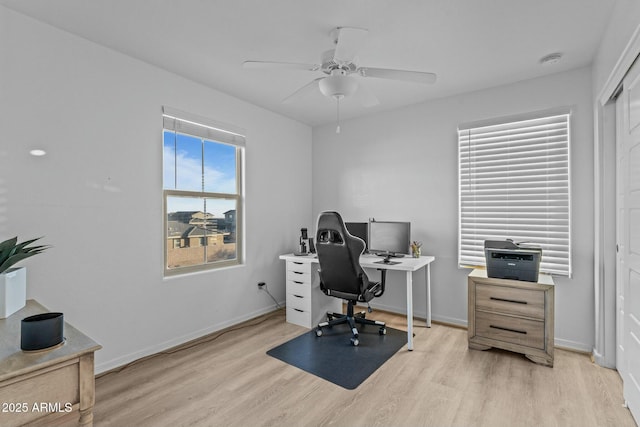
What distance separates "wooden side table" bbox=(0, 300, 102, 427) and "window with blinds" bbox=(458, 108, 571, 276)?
3.29 meters

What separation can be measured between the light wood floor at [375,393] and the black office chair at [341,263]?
0.64m

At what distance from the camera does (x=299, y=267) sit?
3.54 meters

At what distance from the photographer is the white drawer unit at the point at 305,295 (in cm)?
344

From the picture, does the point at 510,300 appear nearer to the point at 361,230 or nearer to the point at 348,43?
the point at 361,230

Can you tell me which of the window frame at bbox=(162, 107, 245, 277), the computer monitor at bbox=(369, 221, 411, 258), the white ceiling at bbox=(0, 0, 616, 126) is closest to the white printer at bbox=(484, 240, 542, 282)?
the computer monitor at bbox=(369, 221, 411, 258)

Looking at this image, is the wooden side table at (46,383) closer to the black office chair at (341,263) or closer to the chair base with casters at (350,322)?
the black office chair at (341,263)

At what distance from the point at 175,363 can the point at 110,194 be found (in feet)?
4.78

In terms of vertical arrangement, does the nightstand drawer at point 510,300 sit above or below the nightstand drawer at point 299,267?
below

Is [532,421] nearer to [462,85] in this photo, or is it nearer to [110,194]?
[462,85]

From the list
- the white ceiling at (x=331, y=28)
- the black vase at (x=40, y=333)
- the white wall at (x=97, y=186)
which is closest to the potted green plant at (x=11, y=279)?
the white wall at (x=97, y=186)

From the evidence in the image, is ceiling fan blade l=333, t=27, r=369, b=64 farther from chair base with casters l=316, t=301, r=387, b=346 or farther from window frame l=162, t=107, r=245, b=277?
chair base with casters l=316, t=301, r=387, b=346

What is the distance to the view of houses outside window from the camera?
302 cm

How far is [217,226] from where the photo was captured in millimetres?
3447

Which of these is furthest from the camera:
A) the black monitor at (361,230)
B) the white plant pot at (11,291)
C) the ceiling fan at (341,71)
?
the black monitor at (361,230)
